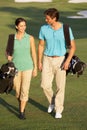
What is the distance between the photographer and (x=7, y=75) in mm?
9156

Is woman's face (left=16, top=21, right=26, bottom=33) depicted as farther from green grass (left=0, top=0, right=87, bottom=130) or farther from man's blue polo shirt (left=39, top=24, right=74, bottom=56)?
green grass (left=0, top=0, right=87, bottom=130)

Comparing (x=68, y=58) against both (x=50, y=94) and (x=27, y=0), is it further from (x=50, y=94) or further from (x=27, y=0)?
(x=27, y=0)

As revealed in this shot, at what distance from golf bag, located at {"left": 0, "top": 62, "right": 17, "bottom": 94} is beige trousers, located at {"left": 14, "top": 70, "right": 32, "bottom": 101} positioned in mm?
252

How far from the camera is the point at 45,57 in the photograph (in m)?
9.52

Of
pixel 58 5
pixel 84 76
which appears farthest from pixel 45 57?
pixel 58 5

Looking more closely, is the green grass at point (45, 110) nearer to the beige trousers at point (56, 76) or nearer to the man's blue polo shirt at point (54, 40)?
the beige trousers at point (56, 76)

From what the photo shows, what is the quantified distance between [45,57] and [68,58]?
468 millimetres

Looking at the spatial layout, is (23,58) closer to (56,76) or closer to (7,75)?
(7,75)

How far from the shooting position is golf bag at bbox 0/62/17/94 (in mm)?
9094

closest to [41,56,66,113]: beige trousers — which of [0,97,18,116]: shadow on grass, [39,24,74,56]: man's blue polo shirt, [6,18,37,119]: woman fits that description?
[39,24,74,56]: man's blue polo shirt

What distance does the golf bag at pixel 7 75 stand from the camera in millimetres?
9094

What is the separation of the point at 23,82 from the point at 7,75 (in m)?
0.44

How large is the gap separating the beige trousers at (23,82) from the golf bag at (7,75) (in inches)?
9.9

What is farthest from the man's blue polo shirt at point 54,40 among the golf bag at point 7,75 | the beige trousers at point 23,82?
the golf bag at point 7,75
